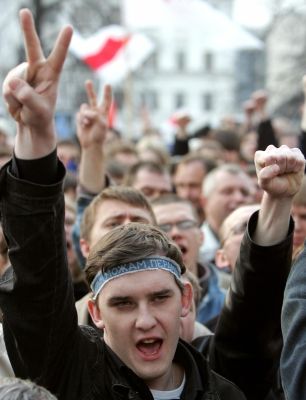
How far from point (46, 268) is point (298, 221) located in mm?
3019

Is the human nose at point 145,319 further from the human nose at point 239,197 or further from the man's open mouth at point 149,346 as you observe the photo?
the human nose at point 239,197

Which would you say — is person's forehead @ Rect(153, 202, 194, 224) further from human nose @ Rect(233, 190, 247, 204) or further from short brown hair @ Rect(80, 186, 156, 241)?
human nose @ Rect(233, 190, 247, 204)

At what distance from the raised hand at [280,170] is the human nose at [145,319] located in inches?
21.5

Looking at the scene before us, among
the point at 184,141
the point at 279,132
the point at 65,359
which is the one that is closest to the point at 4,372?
the point at 65,359

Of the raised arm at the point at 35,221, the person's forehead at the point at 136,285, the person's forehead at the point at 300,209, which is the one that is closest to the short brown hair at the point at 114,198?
the person's forehead at the point at 300,209

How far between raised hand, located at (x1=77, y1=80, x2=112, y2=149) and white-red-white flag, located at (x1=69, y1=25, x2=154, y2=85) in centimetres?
779

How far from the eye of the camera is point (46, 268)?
2.61 metres

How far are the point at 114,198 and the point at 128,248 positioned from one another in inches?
65.1

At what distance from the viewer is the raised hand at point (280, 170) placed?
290 centimetres

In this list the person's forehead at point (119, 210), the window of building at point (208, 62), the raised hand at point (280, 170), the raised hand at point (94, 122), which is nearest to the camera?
the raised hand at point (280, 170)

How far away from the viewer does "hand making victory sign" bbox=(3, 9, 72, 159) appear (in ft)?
8.19

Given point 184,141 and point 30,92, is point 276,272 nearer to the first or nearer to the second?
point 30,92

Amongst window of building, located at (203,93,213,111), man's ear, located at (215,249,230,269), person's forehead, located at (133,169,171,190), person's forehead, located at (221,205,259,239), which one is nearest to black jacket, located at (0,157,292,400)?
person's forehead, located at (221,205,259,239)

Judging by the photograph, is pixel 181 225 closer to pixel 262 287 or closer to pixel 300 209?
pixel 300 209
